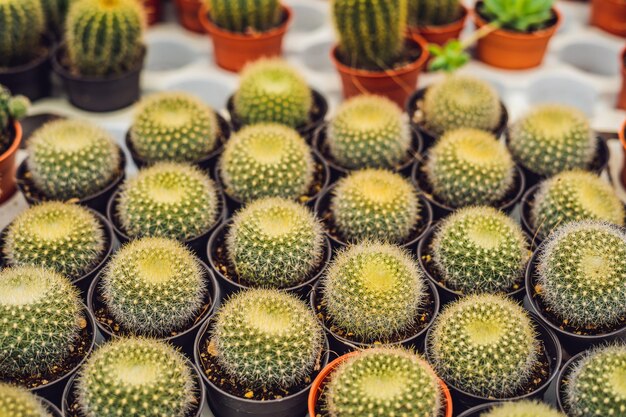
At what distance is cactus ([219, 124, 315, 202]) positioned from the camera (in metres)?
2.61

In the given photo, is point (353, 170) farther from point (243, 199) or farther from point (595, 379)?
point (595, 379)

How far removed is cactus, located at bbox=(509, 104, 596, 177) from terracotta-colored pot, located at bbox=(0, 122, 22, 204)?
6.87 ft

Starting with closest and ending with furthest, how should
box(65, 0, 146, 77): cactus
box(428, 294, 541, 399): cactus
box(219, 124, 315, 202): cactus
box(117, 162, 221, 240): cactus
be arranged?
box(428, 294, 541, 399): cactus < box(117, 162, 221, 240): cactus < box(219, 124, 315, 202): cactus < box(65, 0, 146, 77): cactus

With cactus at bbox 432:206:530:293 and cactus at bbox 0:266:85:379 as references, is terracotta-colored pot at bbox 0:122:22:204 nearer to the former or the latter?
cactus at bbox 0:266:85:379

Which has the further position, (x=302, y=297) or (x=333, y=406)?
(x=302, y=297)

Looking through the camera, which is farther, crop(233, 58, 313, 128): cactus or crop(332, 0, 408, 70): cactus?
crop(332, 0, 408, 70): cactus

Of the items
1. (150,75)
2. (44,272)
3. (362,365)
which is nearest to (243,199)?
(44,272)

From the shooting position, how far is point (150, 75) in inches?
143

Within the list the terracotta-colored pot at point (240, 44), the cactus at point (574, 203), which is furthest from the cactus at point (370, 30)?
the cactus at point (574, 203)

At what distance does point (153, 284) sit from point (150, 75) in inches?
71.3

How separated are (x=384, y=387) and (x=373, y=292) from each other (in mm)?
348

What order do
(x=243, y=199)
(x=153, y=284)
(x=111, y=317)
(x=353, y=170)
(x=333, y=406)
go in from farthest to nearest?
(x=353, y=170), (x=243, y=199), (x=111, y=317), (x=153, y=284), (x=333, y=406)

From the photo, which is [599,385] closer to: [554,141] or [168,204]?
[554,141]

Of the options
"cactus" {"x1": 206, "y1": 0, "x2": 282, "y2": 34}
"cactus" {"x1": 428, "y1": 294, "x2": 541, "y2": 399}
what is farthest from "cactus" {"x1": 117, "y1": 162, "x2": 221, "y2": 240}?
"cactus" {"x1": 206, "y1": 0, "x2": 282, "y2": 34}
